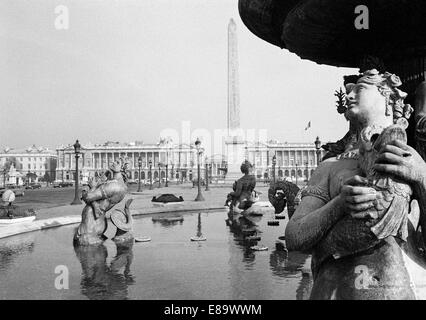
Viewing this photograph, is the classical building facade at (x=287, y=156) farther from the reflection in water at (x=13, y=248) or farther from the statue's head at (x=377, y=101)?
the statue's head at (x=377, y=101)

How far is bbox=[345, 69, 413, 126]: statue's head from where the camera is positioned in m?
2.04

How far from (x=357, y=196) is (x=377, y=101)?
0.69 metres

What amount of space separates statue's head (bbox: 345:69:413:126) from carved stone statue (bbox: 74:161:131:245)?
20.2 ft

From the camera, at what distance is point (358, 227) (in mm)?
1666

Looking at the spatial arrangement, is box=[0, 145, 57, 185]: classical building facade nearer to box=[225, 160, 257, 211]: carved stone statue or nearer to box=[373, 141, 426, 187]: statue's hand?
box=[225, 160, 257, 211]: carved stone statue

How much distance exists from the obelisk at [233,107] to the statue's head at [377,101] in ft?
192

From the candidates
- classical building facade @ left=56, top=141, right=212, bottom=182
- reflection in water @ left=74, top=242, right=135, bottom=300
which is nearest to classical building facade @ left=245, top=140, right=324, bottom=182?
classical building facade @ left=56, top=141, right=212, bottom=182

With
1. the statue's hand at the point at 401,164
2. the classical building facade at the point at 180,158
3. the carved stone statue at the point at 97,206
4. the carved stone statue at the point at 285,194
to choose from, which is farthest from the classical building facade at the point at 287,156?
the statue's hand at the point at 401,164

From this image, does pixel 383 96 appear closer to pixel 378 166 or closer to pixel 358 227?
pixel 378 166


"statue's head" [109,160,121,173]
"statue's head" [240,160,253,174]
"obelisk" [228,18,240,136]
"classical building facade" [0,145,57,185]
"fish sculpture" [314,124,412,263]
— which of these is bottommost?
"classical building facade" [0,145,57,185]

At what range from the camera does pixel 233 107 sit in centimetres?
6228

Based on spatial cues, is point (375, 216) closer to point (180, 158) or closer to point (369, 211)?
point (369, 211)

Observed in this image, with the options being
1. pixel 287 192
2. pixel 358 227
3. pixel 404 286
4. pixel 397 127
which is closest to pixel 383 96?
pixel 397 127

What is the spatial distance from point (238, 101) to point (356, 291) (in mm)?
62107
